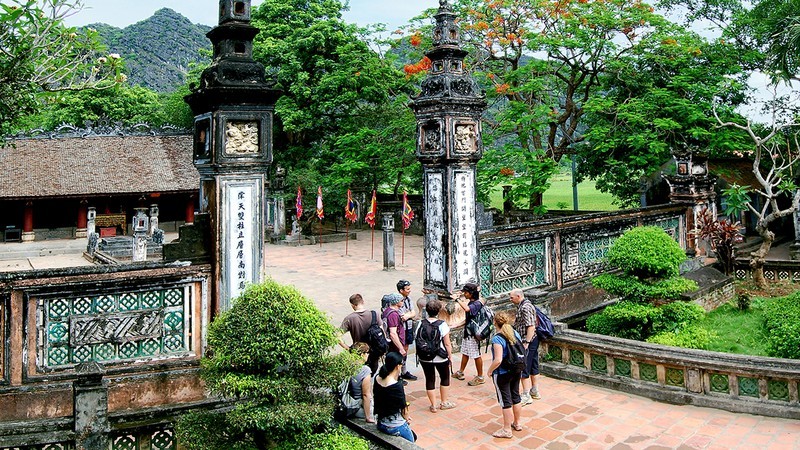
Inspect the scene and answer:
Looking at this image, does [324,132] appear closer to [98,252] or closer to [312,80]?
[312,80]

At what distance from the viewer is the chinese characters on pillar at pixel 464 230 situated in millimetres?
9703

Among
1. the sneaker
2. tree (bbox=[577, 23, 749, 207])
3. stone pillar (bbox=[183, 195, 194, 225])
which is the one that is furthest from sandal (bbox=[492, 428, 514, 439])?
stone pillar (bbox=[183, 195, 194, 225])

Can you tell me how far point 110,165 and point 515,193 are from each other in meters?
25.2

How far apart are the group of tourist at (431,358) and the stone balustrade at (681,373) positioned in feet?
3.56

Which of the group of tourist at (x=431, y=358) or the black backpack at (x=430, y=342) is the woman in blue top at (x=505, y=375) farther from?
the black backpack at (x=430, y=342)

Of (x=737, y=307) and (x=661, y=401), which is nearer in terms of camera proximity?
(x=661, y=401)

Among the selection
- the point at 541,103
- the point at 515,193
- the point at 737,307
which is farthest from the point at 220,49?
the point at 541,103

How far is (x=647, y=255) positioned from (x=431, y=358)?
13.8ft

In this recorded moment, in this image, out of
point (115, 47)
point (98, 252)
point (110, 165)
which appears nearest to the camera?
point (98, 252)

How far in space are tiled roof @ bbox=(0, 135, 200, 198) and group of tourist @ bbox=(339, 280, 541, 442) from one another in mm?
25928

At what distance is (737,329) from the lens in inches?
426

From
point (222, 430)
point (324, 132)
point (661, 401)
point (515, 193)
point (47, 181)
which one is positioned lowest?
point (661, 401)

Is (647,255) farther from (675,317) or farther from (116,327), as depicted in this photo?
(116,327)

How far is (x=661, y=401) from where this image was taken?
735 cm
